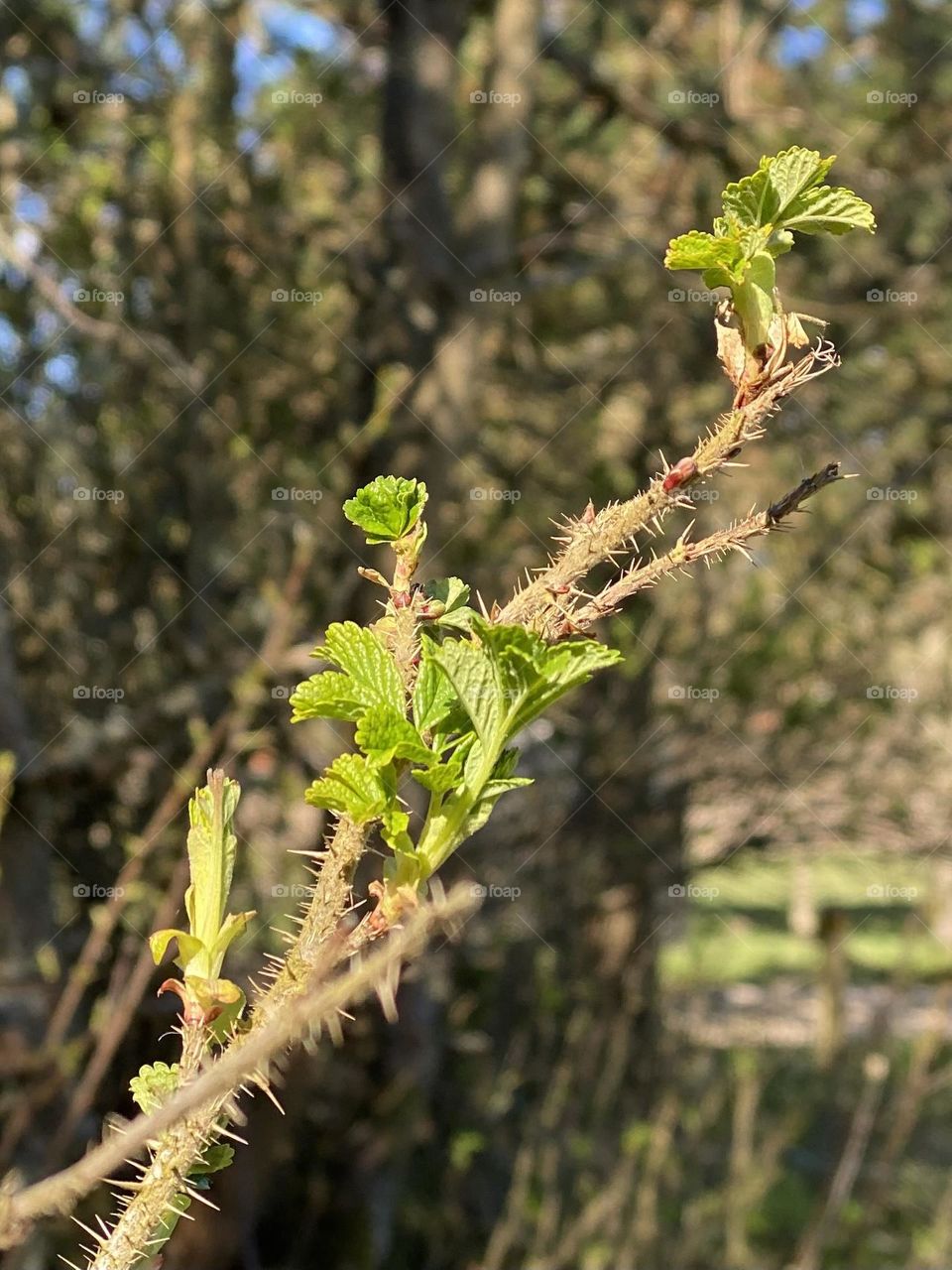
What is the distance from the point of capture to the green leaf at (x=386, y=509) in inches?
22.0

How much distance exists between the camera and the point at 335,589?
3611 mm

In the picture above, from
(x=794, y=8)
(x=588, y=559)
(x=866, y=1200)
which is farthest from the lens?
(x=794, y=8)

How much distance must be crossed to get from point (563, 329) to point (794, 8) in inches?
64.1

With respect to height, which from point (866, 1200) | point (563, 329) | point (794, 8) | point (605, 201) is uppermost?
point (794, 8)

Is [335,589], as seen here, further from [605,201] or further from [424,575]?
[605,201]

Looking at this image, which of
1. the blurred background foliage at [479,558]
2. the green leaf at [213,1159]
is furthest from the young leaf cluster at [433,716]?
the blurred background foliage at [479,558]

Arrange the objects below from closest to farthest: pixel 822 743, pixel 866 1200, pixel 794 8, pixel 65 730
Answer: pixel 65 730 < pixel 866 1200 < pixel 822 743 < pixel 794 8

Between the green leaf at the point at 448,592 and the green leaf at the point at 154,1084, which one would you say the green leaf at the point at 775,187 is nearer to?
the green leaf at the point at 448,592

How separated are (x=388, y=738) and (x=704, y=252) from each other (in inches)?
9.4

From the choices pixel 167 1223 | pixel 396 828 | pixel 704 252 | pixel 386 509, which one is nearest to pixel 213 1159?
pixel 167 1223

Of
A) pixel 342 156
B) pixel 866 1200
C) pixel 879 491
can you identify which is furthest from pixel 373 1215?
pixel 342 156

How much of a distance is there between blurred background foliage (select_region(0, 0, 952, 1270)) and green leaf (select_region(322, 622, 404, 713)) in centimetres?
213

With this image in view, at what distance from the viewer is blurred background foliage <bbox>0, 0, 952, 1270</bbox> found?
→ 3438 millimetres

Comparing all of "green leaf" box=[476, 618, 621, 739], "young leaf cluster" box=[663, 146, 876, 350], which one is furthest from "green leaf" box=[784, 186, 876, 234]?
"green leaf" box=[476, 618, 621, 739]
